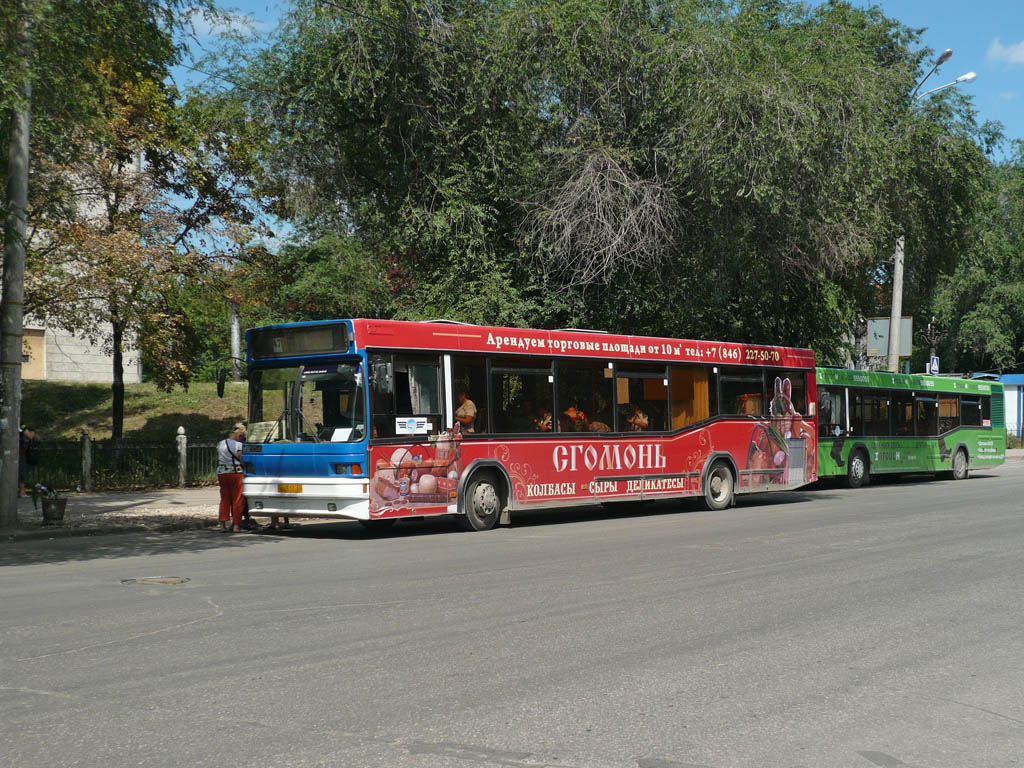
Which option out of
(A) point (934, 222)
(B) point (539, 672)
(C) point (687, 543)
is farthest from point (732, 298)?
(B) point (539, 672)

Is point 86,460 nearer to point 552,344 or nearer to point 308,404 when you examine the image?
point 308,404

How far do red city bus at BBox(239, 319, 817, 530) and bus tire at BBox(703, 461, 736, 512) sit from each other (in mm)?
34

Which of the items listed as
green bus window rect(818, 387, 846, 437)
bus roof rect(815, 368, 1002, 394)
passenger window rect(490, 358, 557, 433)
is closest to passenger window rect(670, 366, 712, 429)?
passenger window rect(490, 358, 557, 433)

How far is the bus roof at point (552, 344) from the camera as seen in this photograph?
1536 cm

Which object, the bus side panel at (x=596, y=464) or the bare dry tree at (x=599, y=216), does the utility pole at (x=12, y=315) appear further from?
the bare dry tree at (x=599, y=216)

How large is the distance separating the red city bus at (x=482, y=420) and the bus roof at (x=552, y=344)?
3 cm

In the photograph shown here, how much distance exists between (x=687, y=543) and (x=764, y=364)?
29.9 ft

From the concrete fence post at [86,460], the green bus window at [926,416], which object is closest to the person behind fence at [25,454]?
the concrete fence post at [86,460]

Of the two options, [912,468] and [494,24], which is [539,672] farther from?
[912,468]

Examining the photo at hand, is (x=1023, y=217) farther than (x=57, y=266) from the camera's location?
Yes

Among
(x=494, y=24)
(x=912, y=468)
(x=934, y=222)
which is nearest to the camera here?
(x=494, y=24)

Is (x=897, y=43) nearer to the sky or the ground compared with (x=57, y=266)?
nearer to the sky

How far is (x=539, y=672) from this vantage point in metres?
6.43

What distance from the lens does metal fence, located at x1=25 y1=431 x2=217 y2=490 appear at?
23781 millimetres
